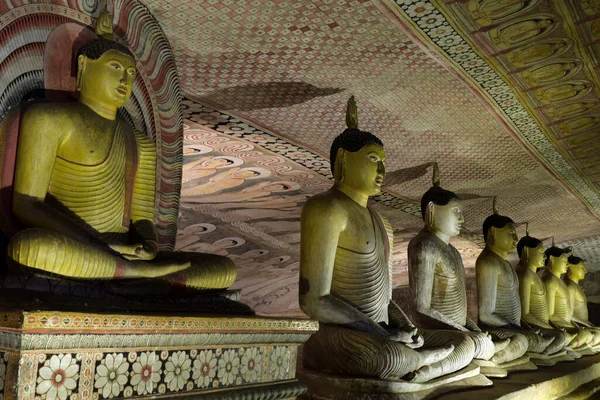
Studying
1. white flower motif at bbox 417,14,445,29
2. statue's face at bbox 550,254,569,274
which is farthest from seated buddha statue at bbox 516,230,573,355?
white flower motif at bbox 417,14,445,29

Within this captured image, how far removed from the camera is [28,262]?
6.56ft

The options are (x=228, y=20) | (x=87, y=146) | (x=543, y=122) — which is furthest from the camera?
(x=543, y=122)

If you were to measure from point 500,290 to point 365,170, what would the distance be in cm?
293

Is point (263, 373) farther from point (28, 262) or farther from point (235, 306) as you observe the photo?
point (28, 262)

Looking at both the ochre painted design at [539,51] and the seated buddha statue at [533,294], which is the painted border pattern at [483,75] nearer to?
the ochre painted design at [539,51]

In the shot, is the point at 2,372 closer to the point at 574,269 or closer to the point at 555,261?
the point at 555,261

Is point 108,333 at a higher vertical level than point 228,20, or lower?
lower

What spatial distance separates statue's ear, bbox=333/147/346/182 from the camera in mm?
3873

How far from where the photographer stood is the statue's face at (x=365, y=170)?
381 centimetres

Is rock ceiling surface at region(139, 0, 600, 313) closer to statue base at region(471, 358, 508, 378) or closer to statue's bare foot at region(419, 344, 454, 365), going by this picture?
statue's bare foot at region(419, 344, 454, 365)

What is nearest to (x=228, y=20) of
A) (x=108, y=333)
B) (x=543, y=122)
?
(x=108, y=333)

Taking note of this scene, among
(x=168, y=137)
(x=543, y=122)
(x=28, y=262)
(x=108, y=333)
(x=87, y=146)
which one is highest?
(x=543, y=122)

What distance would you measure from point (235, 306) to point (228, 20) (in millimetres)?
1894

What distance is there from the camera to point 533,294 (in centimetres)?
714
